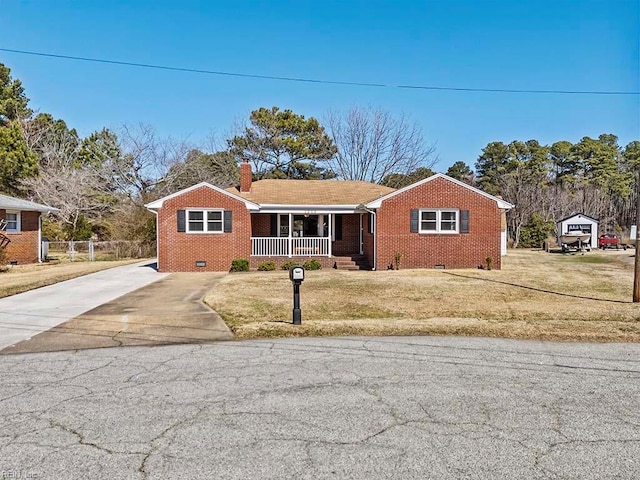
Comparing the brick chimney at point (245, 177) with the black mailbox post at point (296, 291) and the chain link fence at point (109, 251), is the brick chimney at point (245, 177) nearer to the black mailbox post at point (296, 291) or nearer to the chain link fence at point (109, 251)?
the chain link fence at point (109, 251)

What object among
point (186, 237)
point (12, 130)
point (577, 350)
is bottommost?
point (577, 350)

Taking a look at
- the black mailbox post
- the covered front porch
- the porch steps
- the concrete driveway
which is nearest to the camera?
the concrete driveway

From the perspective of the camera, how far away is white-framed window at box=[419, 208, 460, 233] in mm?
20078

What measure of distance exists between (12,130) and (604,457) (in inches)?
1454

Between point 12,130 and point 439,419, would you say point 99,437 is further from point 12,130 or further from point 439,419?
point 12,130

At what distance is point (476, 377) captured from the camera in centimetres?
539

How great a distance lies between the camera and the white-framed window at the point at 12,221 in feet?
75.9

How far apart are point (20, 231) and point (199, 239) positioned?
1032 centimetres

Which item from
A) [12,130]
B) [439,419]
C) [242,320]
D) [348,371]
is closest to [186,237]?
[242,320]

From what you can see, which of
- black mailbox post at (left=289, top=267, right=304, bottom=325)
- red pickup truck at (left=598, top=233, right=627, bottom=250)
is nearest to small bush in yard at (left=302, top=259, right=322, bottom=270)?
black mailbox post at (left=289, top=267, right=304, bottom=325)

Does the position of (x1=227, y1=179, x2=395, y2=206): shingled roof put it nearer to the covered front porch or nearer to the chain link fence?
the covered front porch

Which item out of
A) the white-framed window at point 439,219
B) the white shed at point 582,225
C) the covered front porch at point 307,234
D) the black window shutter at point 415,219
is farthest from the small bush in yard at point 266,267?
the white shed at point 582,225

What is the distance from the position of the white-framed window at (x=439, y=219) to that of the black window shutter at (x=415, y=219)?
19 cm

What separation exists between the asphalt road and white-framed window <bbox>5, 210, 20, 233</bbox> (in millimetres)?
20121
